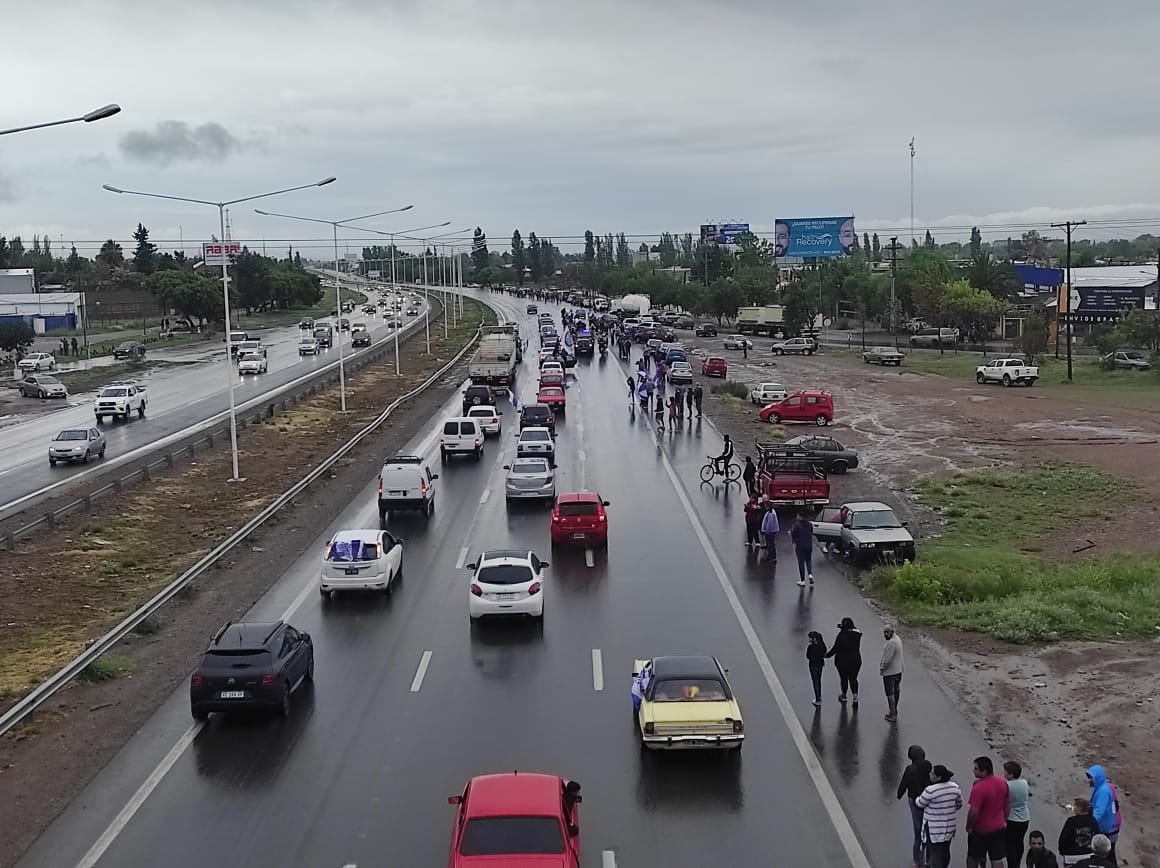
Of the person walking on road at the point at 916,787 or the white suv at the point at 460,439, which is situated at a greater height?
the white suv at the point at 460,439

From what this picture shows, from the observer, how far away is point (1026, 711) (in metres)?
16.5

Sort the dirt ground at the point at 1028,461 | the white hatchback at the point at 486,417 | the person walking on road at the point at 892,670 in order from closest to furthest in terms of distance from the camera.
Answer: the dirt ground at the point at 1028,461
the person walking on road at the point at 892,670
the white hatchback at the point at 486,417

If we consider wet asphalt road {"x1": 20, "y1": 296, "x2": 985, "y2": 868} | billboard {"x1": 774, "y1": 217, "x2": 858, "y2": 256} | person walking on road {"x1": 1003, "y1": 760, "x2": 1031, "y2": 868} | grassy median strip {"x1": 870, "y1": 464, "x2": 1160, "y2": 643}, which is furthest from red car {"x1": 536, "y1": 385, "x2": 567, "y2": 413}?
billboard {"x1": 774, "y1": 217, "x2": 858, "y2": 256}

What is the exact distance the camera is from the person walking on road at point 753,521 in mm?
27109

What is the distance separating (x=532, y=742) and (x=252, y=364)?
7009cm

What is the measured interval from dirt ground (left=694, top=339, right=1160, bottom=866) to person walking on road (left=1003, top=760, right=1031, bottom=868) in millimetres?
1149

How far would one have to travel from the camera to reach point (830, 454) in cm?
3872

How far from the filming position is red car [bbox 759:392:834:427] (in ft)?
169

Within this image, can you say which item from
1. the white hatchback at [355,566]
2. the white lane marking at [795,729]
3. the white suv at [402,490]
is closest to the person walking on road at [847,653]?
the white lane marking at [795,729]

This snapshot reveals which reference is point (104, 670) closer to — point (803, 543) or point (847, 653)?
point (847, 653)

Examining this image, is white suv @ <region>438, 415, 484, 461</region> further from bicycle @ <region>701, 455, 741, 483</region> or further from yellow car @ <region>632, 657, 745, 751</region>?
yellow car @ <region>632, 657, 745, 751</region>

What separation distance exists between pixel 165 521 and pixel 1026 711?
23.6 metres

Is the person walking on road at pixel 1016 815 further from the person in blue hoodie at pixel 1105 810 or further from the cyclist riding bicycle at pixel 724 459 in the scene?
the cyclist riding bicycle at pixel 724 459

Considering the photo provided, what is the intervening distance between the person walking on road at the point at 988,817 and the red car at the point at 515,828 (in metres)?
4.07
